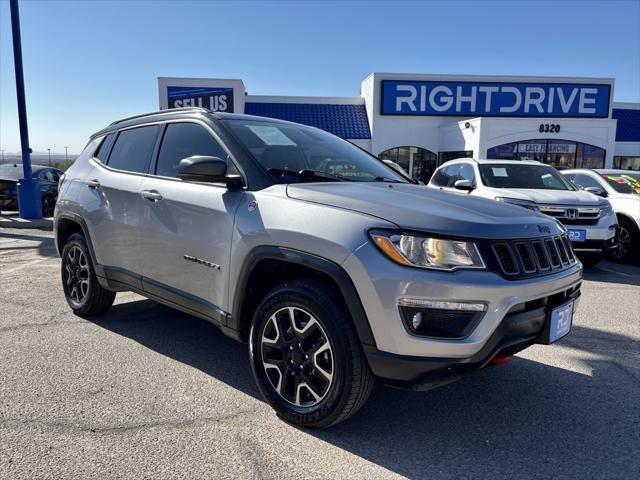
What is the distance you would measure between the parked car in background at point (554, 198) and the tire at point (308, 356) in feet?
13.8

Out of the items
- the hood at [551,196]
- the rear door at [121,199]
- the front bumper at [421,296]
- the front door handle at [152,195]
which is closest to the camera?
the front bumper at [421,296]

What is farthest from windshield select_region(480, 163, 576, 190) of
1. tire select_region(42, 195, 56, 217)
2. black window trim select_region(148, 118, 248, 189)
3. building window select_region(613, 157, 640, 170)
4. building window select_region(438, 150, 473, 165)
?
building window select_region(613, 157, 640, 170)

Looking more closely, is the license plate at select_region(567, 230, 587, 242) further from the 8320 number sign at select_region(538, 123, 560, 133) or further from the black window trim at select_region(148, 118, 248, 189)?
the 8320 number sign at select_region(538, 123, 560, 133)

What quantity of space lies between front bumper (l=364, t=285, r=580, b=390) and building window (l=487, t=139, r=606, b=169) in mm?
19523

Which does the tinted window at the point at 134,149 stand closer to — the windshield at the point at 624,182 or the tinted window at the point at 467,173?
the tinted window at the point at 467,173

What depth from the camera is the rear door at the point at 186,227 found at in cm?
305

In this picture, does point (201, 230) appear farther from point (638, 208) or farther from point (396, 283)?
point (638, 208)

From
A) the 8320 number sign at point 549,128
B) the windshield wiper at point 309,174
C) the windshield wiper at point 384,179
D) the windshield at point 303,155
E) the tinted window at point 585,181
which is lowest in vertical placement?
the tinted window at point 585,181

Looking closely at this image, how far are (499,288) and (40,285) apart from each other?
5.70m

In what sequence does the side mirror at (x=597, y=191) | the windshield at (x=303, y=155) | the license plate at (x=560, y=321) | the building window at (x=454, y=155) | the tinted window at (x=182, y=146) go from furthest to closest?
the building window at (x=454, y=155), the side mirror at (x=597, y=191), the tinted window at (x=182, y=146), the windshield at (x=303, y=155), the license plate at (x=560, y=321)

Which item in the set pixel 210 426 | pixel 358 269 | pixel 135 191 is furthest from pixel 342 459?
pixel 135 191

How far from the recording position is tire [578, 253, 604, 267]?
7.19 m

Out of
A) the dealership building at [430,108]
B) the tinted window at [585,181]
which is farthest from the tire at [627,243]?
the dealership building at [430,108]

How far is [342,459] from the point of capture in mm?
2461
